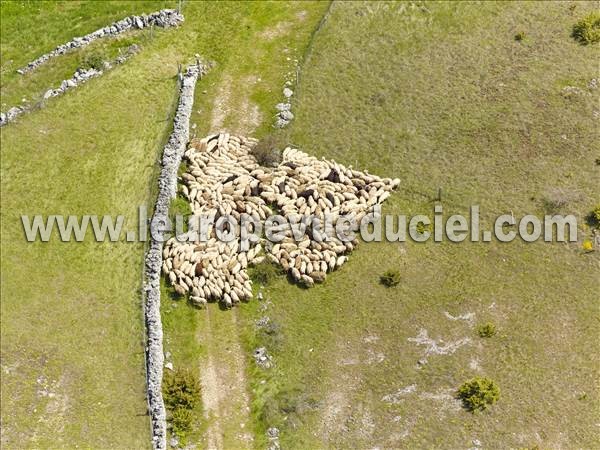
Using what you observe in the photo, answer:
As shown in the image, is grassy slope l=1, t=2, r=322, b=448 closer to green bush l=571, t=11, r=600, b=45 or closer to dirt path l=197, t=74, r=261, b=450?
dirt path l=197, t=74, r=261, b=450

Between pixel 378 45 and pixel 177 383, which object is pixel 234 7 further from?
pixel 177 383

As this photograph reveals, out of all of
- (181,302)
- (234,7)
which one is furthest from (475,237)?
(234,7)

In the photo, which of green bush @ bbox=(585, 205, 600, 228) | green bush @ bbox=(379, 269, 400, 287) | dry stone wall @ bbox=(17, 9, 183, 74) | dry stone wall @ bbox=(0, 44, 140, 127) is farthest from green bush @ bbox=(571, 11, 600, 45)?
dry stone wall @ bbox=(0, 44, 140, 127)

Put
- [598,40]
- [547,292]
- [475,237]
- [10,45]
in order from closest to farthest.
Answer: [547,292] → [475,237] → [598,40] → [10,45]

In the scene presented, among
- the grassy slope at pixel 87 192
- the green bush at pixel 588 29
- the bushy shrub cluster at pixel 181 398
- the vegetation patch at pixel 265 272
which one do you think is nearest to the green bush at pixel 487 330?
the vegetation patch at pixel 265 272

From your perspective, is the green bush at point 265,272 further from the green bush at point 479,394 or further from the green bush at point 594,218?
the green bush at point 594,218

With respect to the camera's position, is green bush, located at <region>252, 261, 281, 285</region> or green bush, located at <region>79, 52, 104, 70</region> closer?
green bush, located at <region>252, 261, 281, 285</region>
